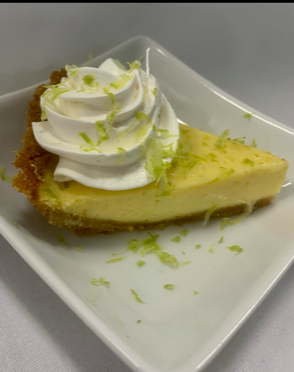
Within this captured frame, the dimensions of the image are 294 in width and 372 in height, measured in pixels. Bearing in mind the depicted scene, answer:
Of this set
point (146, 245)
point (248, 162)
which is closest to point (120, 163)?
point (146, 245)

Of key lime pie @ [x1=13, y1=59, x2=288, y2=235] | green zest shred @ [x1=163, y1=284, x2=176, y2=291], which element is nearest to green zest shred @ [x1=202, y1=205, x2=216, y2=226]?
key lime pie @ [x1=13, y1=59, x2=288, y2=235]

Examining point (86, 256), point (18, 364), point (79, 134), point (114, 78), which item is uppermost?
point (114, 78)

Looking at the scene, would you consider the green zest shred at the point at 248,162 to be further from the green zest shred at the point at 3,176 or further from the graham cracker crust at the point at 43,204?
the green zest shred at the point at 3,176

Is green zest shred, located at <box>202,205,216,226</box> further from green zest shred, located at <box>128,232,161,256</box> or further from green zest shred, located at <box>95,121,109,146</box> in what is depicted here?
green zest shred, located at <box>95,121,109,146</box>

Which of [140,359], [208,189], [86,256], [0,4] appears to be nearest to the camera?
[140,359]

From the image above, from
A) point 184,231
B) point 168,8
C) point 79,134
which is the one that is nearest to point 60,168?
point 79,134

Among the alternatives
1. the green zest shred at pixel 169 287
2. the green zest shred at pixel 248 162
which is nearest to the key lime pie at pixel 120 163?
the green zest shred at pixel 248 162

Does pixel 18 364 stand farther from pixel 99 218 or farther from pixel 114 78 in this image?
pixel 114 78
